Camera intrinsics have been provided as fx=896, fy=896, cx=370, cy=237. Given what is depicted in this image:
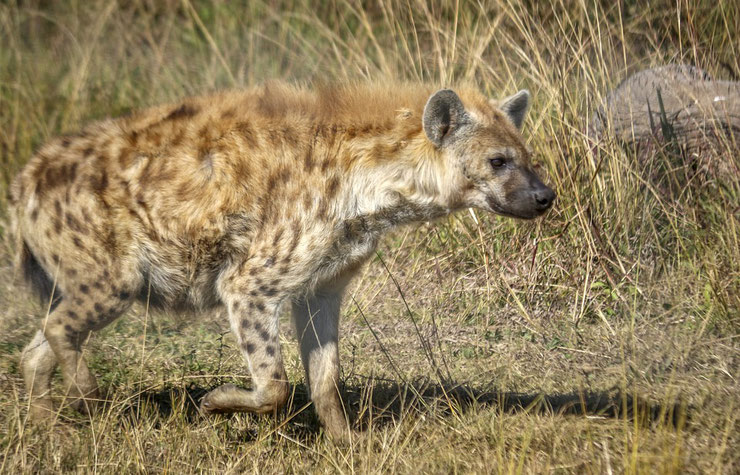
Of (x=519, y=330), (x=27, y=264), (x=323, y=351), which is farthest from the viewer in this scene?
(x=519, y=330)

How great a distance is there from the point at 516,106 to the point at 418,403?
1.23 metres

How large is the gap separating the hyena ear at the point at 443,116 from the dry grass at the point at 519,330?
0.66 meters

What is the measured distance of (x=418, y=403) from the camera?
344cm

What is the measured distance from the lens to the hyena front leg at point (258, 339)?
122 inches

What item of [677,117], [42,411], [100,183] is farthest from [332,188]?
[677,117]

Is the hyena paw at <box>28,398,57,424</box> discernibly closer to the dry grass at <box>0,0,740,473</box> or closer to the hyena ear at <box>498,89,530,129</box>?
the dry grass at <box>0,0,740,473</box>

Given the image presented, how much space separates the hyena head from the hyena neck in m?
0.05

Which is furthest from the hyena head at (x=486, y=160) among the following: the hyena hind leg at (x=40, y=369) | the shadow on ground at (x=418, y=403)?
the hyena hind leg at (x=40, y=369)

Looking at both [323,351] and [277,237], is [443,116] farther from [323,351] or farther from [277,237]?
[323,351]

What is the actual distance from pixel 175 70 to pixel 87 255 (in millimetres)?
3824

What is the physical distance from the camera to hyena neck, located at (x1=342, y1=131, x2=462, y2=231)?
10.6 feet

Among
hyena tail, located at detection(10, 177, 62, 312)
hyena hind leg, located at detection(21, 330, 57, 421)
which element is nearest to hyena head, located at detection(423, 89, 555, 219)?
hyena tail, located at detection(10, 177, 62, 312)

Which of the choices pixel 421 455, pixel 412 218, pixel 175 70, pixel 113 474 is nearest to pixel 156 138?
pixel 412 218

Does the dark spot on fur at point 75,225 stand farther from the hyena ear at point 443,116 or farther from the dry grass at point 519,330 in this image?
the hyena ear at point 443,116
